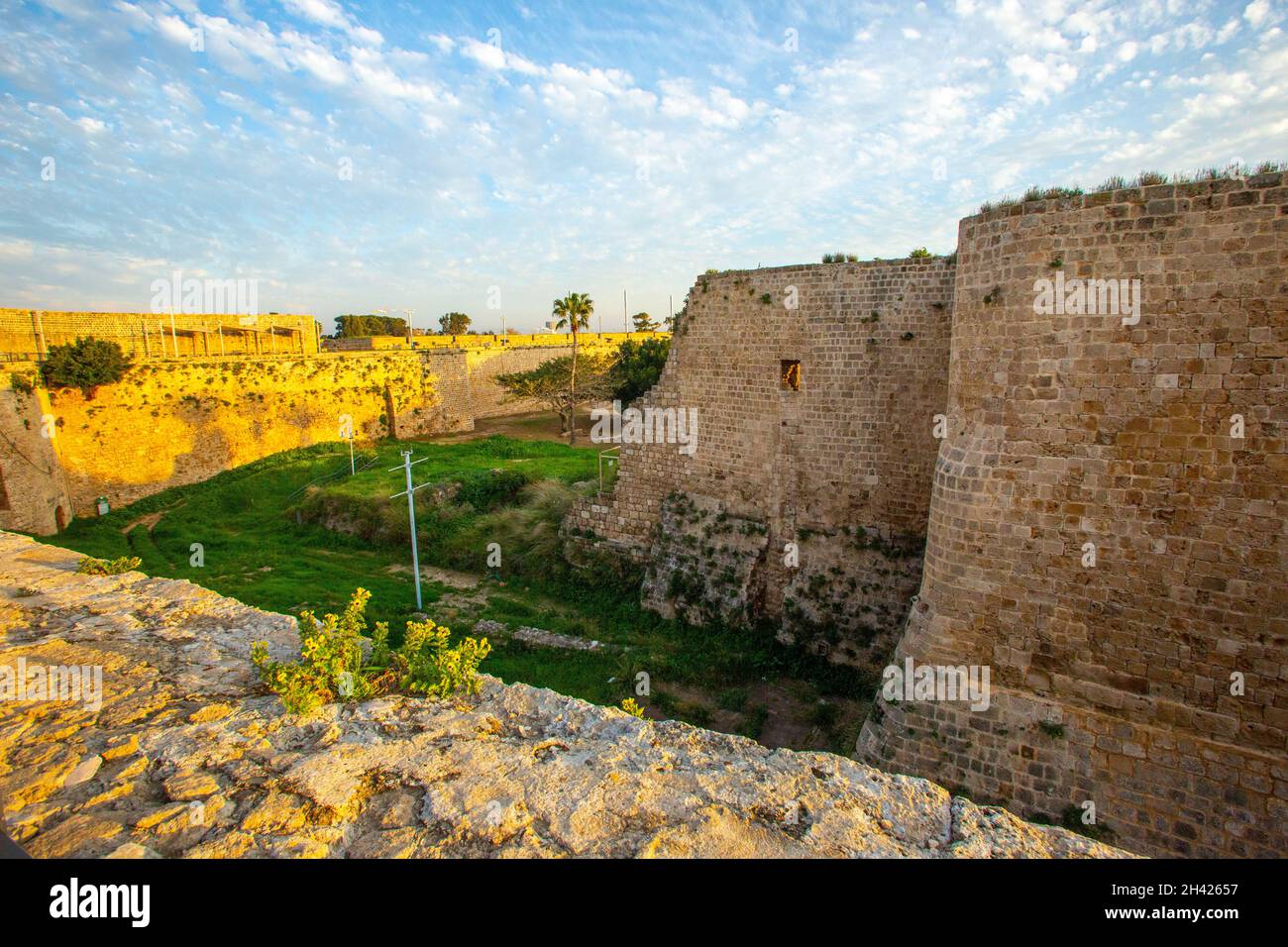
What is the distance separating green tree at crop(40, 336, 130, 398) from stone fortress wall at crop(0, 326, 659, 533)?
36cm

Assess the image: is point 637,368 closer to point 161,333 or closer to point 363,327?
point 161,333

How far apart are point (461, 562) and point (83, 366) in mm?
16287

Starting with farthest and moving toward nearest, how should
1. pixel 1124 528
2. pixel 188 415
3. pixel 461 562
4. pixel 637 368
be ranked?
pixel 637 368, pixel 188 415, pixel 461 562, pixel 1124 528

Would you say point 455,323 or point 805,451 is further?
point 455,323

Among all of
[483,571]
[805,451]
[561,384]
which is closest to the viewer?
[805,451]

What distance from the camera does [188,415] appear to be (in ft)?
85.6

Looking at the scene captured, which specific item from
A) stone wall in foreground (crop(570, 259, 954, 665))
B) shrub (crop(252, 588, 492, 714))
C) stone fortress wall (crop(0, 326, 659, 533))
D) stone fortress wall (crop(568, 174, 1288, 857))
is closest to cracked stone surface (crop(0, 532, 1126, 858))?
shrub (crop(252, 588, 492, 714))

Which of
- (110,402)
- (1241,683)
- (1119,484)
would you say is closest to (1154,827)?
(1241,683)

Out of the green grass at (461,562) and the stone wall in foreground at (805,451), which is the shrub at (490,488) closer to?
the green grass at (461,562)

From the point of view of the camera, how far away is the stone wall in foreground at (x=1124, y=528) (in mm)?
6031

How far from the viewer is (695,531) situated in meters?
13.2

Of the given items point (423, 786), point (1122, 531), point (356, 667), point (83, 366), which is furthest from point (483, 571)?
point (83, 366)

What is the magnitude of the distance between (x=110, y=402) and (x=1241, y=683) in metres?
30.2
